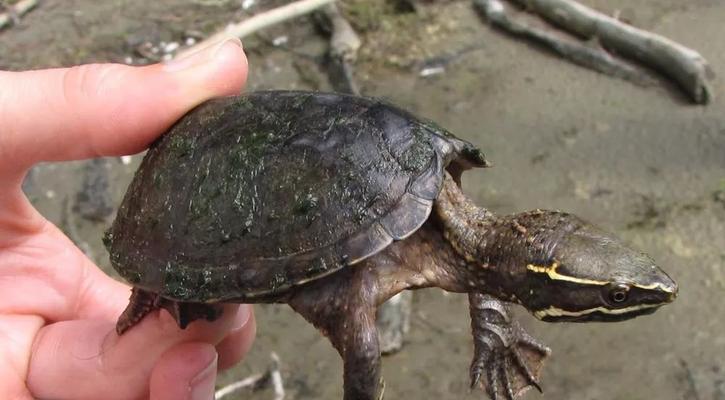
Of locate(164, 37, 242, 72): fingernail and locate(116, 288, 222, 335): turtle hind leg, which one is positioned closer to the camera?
locate(116, 288, 222, 335): turtle hind leg

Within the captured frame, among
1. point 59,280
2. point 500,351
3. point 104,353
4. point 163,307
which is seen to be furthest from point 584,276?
point 59,280

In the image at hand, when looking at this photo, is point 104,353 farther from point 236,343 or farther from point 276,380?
point 276,380

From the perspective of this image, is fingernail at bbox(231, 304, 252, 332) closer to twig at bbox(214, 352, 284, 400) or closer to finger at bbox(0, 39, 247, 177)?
finger at bbox(0, 39, 247, 177)

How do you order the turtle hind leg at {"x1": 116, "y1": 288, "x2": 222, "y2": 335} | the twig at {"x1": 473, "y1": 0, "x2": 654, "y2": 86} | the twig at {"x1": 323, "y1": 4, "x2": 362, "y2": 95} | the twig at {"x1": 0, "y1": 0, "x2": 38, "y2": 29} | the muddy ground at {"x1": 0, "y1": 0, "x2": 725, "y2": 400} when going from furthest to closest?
the twig at {"x1": 0, "y1": 0, "x2": 38, "y2": 29}
the twig at {"x1": 323, "y1": 4, "x2": 362, "y2": 95}
the twig at {"x1": 473, "y1": 0, "x2": 654, "y2": 86}
the muddy ground at {"x1": 0, "y1": 0, "x2": 725, "y2": 400}
the turtle hind leg at {"x1": 116, "y1": 288, "x2": 222, "y2": 335}

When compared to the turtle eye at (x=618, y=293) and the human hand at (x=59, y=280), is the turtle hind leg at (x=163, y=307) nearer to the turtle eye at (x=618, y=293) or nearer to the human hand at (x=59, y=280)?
the human hand at (x=59, y=280)

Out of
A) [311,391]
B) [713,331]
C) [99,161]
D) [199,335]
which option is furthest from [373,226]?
[99,161]

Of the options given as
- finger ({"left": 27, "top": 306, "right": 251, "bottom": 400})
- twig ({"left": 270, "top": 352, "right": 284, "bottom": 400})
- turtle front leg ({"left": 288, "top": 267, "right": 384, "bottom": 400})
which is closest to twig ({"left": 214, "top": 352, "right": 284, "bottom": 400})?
twig ({"left": 270, "top": 352, "right": 284, "bottom": 400})

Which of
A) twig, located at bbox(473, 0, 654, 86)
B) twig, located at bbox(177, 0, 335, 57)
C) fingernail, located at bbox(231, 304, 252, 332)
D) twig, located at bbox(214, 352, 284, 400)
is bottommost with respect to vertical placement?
twig, located at bbox(214, 352, 284, 400)
